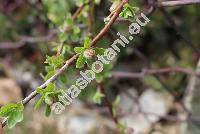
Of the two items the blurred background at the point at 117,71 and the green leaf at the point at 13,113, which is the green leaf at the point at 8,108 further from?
the blurred background at the point at 117,71

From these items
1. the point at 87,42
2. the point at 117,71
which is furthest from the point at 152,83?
the point at 87,42

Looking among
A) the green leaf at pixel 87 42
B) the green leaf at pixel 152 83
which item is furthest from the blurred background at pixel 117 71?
the green leaf at pixel 87 42

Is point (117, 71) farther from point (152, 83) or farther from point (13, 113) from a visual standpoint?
point (13, 113)

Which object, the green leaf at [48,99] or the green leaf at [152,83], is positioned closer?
the green leaf at [48,99]

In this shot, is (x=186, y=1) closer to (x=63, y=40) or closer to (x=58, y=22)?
(x=63, y=40)

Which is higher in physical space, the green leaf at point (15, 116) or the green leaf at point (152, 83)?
the green leaf at point (152, 83)

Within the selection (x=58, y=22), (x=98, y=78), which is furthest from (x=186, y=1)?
(x=58, y=22)

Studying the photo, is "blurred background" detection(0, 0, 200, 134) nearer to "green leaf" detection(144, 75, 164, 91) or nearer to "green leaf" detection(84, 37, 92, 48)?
"green leaf" detection(144, 75, 164, 91)

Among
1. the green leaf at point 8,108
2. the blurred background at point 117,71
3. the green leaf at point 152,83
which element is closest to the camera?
the green leaf at point 8,108

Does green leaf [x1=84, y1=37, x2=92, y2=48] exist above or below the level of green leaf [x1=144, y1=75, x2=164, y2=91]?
below

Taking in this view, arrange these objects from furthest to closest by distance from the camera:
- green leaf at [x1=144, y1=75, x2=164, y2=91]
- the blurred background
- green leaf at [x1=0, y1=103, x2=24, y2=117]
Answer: green leaf at [x1=144, y1=75, x2=164, y2=91] → the blurred background → green leaf at [x1=0, y1=103, x2=24, y2=117]

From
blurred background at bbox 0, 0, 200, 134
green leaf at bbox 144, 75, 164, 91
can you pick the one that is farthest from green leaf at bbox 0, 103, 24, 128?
green leaf at bbox 144, 75, 164, 91

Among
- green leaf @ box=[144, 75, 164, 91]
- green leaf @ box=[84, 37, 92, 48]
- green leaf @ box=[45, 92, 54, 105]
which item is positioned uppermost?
green leaf @ box=[144, 75, 164, 91]
